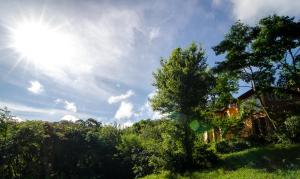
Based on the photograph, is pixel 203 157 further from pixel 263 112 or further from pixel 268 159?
pixel 263 112

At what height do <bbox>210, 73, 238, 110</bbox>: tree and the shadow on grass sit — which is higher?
<bbox>210, 73, 238, 110</bbox>: tree

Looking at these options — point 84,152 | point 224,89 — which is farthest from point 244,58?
point 84,152

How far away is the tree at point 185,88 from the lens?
25766 mm

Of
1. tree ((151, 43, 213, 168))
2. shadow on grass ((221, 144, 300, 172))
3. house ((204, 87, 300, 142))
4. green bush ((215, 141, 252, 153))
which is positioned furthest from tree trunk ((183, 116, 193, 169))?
house ((204, 87, 300, 142))

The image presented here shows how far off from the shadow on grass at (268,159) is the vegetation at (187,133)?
65mm

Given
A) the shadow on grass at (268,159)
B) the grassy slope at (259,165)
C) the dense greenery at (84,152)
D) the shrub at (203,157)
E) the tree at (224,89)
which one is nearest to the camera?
the grassy slope at (259,165)

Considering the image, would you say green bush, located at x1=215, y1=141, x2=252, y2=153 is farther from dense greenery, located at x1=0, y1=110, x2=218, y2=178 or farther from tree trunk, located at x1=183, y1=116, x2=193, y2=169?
tree trunk, located at x1=183, y1=116, x2=193, y2=169

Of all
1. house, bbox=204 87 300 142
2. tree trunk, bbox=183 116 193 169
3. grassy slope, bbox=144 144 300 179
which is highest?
house, bbox=204 87 300 142

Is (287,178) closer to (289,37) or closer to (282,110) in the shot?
(289,37)

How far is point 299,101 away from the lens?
32.8 m

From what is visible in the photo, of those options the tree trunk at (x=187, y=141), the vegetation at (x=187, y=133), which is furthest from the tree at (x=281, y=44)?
the tree trunk at (x=187, y=141)

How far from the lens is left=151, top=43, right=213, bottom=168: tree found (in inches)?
1014

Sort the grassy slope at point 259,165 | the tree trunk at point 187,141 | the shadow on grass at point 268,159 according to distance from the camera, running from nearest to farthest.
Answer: the grassy slope at point 259,165 → the shadow on grass at point 268,159 → the tree trunk at point 187,141

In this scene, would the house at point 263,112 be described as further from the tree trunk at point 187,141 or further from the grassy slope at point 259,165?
the tree trunk at point 187,141
